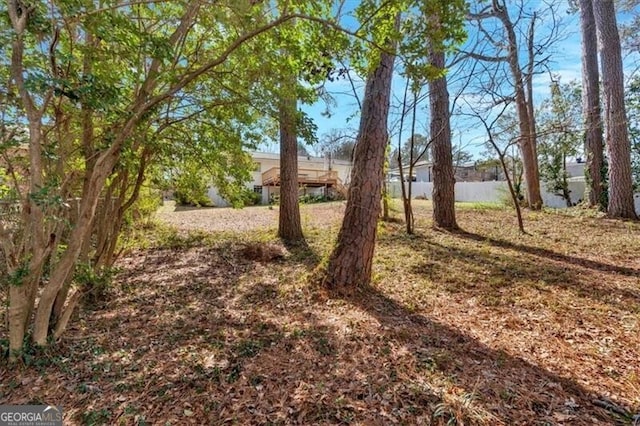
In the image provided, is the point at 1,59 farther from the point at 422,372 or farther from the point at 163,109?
the point at 422,372

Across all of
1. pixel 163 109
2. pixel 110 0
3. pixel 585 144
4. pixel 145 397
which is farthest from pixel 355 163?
pixel 585 144

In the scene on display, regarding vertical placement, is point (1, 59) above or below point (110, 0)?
below

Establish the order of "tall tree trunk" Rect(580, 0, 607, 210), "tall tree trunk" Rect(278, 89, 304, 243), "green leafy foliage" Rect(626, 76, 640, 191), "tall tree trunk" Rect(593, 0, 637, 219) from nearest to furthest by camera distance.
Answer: "tall tree trunk" Rect(278, 89, 304, 243) < "tall tree trunk" Rect(593, 0, 637, 219) < "tall tree trunk" Rect(580, 0, 607, 210) < "green leafy foliage" Rect(626, 76, 640, 191)

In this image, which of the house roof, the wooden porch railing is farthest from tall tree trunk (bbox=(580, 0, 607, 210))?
the house roof

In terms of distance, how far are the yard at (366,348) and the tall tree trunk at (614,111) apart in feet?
11.9

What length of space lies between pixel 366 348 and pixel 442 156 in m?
5.42

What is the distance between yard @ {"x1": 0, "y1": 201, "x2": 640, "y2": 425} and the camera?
1.81 meters

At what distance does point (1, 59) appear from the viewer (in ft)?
6.17

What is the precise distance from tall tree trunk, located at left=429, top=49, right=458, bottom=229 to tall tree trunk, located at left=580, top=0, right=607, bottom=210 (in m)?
4.39

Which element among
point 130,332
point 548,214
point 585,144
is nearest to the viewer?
point 130,332

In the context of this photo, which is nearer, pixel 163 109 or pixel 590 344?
pixel 590 344

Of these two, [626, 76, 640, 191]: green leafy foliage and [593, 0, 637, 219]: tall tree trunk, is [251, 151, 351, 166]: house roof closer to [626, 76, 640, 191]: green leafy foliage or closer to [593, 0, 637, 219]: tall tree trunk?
[626, 76, 640, 191]: green leafy foliage

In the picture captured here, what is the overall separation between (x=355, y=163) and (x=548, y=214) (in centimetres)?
758

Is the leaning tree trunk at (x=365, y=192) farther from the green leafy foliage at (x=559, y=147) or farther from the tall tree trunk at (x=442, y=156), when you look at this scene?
the green leafy foliage at (x=559, y=147)
